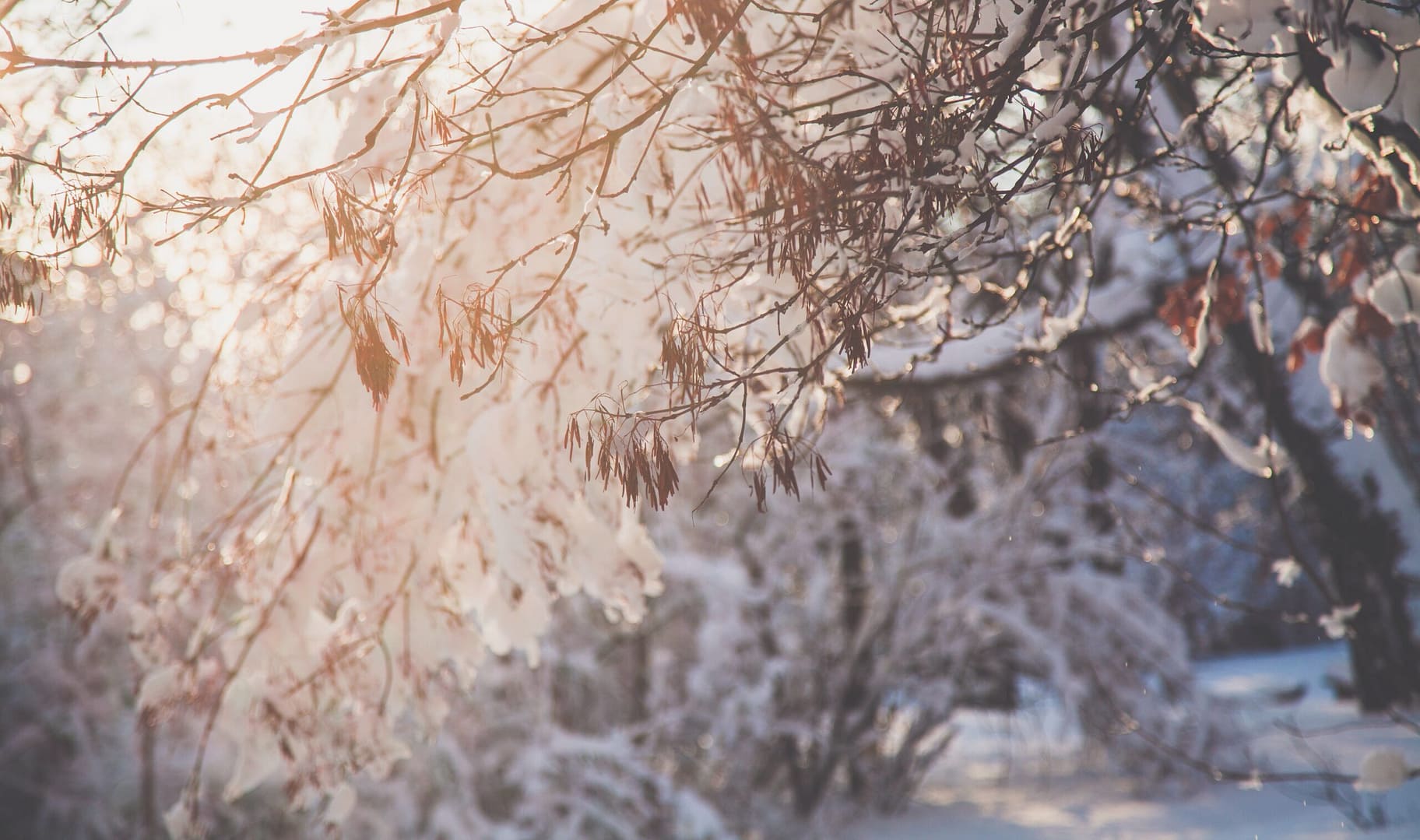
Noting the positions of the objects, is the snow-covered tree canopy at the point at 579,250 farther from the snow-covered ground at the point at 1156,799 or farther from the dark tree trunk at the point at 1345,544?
the snow-covered ground at the point at 1156,799

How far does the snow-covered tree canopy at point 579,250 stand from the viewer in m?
1.57

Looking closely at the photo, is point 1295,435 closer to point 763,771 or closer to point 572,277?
point 572,277

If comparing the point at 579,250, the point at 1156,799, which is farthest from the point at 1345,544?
the point at 1156,799

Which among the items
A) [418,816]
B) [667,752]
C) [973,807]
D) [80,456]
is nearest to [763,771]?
[667,752]

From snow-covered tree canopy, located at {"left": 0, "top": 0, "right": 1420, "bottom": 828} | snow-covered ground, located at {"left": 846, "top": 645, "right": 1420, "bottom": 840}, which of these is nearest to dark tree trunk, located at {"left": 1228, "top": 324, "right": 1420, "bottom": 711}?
snow-covered ground, located at {"left": 846, "top": 645, "right": 1420, "bottom": 840}

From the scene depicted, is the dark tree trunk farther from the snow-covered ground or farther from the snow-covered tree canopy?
the snow-covered tree canopy

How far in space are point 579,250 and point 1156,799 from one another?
8.10 metres

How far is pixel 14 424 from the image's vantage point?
28.1 feet

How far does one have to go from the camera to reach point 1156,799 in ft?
26.2

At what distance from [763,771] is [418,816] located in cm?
286

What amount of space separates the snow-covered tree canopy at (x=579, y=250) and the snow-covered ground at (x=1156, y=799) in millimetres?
3957

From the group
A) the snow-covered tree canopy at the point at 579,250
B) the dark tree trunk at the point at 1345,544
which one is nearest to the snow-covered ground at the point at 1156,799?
the dark tree trunk at the point at 1345,544

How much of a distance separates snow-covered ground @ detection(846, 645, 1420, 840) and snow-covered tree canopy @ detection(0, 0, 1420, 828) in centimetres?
396

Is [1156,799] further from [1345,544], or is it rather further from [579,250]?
[579,250]
